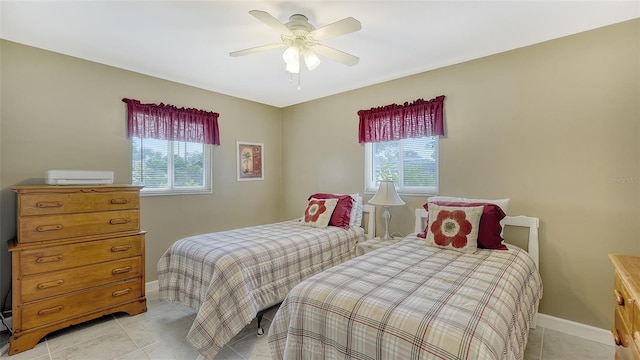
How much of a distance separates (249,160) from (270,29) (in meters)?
2.27

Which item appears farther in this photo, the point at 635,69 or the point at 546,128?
the point at 546,128

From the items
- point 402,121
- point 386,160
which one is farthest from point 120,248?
point 402,121

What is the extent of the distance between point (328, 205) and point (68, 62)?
2.94m

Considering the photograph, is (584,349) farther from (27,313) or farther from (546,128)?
(27,313)

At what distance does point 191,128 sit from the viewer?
3596mm

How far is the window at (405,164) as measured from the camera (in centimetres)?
319

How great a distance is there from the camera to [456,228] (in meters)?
2.32

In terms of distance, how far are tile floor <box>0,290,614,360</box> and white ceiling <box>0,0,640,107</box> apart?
8.13 ft

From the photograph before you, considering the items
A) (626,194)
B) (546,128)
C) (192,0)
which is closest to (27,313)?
(192,0)

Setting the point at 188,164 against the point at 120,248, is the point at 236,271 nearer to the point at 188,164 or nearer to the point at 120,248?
the point at 120,248

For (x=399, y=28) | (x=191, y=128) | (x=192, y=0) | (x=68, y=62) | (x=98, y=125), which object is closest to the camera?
(x=192, y=0)

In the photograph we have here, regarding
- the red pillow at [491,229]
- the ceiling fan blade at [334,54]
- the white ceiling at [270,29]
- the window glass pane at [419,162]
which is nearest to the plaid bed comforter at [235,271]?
the window glass pane at [419,162]

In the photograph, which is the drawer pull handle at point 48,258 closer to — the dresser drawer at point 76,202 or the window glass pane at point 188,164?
the dresser drawer at point 76,202

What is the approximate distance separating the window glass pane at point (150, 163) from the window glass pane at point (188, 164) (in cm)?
11
